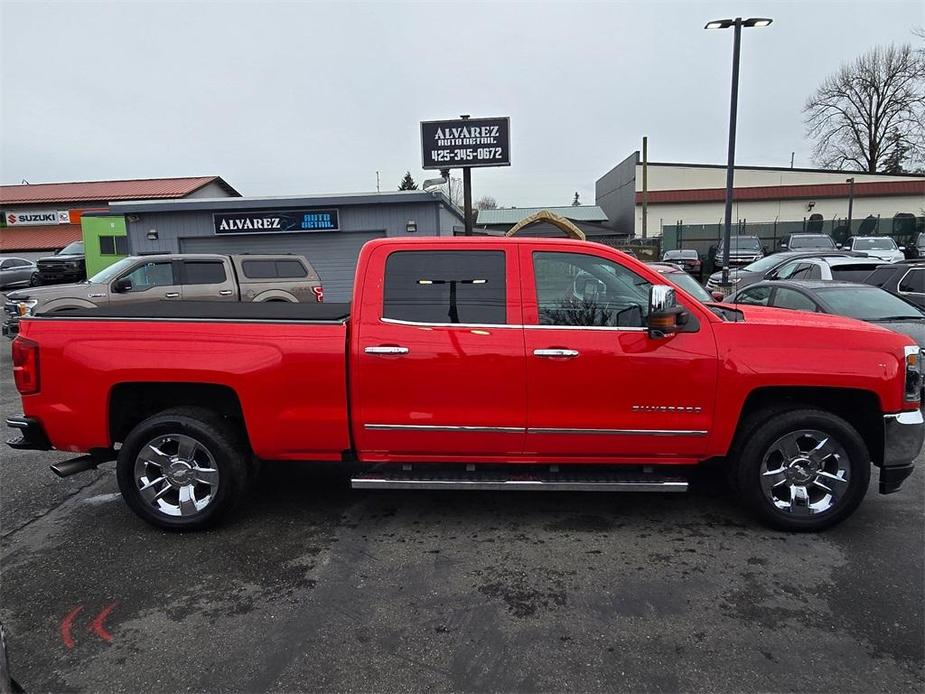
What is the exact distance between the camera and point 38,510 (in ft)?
14.8

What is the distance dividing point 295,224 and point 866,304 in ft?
53.4

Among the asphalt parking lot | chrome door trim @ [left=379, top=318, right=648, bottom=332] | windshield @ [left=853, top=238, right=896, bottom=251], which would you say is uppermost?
windshield @ [left=853, top=238, right=896, bottom=251]

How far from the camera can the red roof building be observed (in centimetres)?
3738

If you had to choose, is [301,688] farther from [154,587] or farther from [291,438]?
[291,438]

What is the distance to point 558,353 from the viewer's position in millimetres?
3803

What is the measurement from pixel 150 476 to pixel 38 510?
→ 1.25m

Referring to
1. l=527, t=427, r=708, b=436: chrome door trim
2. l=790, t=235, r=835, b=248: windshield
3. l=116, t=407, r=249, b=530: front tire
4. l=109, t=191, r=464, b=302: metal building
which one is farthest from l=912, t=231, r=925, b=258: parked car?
l=116, t=407, r=249, b=530: front tire

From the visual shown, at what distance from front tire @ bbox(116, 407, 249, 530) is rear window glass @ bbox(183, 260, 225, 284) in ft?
30.3

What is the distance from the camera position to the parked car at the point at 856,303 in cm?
Result: 679

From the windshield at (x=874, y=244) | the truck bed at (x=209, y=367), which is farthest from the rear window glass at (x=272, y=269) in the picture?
the windshield at (x=874, y=244)

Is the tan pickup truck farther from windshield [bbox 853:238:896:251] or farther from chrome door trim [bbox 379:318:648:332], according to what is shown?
windshield [bbox 853:238:896:251]

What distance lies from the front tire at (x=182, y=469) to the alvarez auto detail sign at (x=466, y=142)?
17.0m

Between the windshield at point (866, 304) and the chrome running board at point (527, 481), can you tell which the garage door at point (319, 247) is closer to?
the windshield at point (866, 304)

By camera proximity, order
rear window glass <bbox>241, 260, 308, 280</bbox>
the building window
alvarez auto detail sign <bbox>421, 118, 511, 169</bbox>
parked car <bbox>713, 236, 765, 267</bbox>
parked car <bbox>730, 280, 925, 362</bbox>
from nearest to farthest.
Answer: parked car <bbox>730, 280, 925, 362</bbox> < rear window glass <bbox>241, 260, 308, 280</bbox> < alvarez auto detail sign <bbox>421, 118, 511, 169</bbox> < the building window < parked car <bbox>713, 236, 765, 267</bbox>
